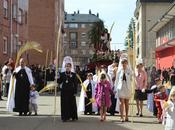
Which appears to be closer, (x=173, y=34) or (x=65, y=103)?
(x=65, y=103)

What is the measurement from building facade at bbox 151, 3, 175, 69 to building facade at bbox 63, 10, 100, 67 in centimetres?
9906

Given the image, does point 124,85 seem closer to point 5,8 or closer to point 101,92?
point 101,92

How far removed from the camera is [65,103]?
16.5 meters

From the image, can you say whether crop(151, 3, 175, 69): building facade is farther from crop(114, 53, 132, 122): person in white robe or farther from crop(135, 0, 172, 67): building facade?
crop(114, 53, 132, 122): person in white robe

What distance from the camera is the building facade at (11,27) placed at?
40.2 meters

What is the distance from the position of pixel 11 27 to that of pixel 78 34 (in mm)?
132025

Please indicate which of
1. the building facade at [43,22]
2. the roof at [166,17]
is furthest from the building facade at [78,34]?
the roof at [166,17]

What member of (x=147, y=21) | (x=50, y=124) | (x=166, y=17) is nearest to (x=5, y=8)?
(x=166, y=17)

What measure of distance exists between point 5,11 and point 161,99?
27996mm

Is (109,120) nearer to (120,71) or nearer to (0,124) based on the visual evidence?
(120,71)

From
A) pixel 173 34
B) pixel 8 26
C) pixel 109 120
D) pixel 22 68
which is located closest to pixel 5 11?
pixel 8 26

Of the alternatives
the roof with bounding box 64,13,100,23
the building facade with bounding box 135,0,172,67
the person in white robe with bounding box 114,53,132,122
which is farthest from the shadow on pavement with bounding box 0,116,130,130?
the roof with bounding box 64,13,100,23

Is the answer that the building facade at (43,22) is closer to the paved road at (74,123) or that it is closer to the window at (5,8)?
the window at (5,8)

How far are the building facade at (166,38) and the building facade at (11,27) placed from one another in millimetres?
12921
